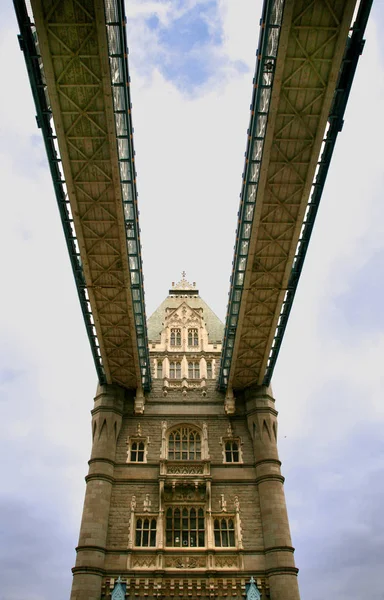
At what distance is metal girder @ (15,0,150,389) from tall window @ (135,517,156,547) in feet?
37.4

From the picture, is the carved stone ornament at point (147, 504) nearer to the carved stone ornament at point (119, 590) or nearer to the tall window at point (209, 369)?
the carved stone ornament at point (119, 590)

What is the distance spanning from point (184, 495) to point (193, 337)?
→ 45.8 feet

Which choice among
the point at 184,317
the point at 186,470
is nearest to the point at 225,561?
the point at 186,470

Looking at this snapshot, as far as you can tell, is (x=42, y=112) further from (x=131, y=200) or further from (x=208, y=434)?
(x=208, y=434)

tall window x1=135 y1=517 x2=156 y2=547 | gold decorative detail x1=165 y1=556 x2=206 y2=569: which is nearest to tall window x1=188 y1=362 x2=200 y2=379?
tall window x1=135 y1=517 x2=156 y2=547

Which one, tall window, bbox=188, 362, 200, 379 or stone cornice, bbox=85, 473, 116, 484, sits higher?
tall window, bbox=188, 362, 200, 379

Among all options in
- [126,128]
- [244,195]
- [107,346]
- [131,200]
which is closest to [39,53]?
[126,128]

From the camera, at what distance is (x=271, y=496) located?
104ft

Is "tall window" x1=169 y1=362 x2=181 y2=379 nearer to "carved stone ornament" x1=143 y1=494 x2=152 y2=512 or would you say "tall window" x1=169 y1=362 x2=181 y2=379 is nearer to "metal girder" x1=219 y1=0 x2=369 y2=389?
"metal girder" x1=219 y1=0 x2=369 y2=389

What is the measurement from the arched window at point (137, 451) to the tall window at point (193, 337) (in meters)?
10.1

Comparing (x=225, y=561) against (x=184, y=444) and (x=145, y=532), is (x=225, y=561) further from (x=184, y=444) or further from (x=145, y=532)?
(x=184, y=444)

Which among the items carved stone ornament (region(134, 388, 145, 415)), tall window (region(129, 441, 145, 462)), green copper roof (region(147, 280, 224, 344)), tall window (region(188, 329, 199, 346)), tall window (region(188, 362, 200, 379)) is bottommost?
tall window (region(129, 441, 145, 462))

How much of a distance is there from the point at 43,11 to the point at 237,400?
92.4 ft

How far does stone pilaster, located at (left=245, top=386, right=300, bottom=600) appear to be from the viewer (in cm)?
2856
